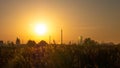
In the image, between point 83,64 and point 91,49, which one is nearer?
point 83,64

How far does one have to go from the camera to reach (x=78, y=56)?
1583cm

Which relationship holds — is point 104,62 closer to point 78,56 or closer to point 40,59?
point 78,56

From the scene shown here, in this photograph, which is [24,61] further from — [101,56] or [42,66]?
[101,56]

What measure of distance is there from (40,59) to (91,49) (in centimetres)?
219

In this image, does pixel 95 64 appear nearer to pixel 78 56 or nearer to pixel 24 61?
pixel 78 56

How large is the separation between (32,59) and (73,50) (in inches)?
70.2

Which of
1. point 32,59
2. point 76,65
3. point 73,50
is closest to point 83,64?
point 76,65

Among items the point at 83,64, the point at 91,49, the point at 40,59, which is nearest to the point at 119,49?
the point at 91,49

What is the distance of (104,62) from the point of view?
1541 centimetres

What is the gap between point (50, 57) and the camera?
16.3m

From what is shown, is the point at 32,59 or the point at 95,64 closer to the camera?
the point at 95,64

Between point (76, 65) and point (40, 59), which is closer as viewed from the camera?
point (76, 65)

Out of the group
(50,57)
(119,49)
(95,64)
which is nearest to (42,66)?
(50,57)

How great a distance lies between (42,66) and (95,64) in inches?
86.6
